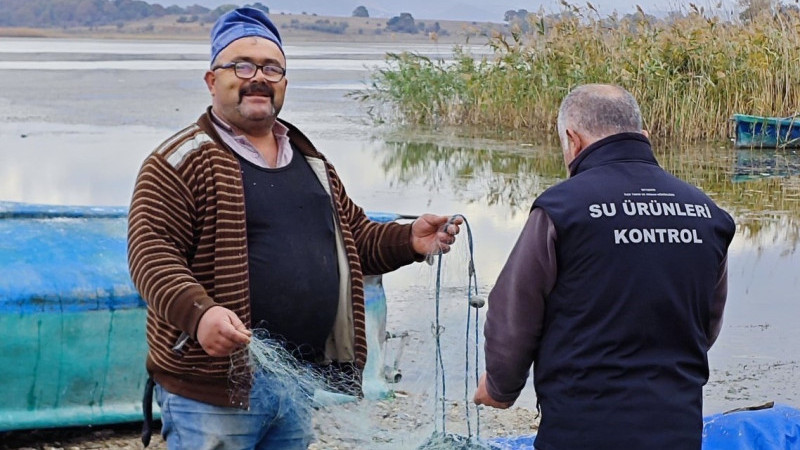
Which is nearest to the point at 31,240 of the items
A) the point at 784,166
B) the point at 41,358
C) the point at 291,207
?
the point at 41,358

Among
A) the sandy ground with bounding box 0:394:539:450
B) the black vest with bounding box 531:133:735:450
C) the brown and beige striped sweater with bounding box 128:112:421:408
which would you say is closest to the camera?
the black vest with bounding box 531:133:735:450

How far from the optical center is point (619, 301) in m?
2.81

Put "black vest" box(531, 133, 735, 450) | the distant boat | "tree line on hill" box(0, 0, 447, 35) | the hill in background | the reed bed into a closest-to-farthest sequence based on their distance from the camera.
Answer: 1. "black vest" box(531, 133, 735, 450)
2. the distant boat
3. the reed bed
4. the hill in background
5. "tree line on hill" box(0, 0, 447, 35)

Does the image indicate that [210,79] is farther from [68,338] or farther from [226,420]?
[68,338]

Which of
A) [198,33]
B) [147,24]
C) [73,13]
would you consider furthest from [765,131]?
[73,13]

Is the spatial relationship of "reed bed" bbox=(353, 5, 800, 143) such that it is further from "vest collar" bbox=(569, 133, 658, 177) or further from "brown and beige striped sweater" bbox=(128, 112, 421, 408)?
"brown and beige striped sweater" bbox=(128, 112, 421, 408)

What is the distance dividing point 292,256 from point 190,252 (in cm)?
25

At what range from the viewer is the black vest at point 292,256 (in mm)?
3098

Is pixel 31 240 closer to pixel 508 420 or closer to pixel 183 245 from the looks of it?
pixel 508 420

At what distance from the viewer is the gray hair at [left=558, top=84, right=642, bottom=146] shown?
295 centimetres

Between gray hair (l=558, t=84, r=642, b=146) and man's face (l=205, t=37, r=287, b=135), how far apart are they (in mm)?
740

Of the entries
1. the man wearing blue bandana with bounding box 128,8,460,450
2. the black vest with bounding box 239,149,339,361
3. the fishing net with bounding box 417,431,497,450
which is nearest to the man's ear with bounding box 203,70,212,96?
the man wearing blue bandana with bounding box 128,8,460,450

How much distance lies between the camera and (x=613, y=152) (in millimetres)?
2932

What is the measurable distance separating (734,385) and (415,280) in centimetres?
190
